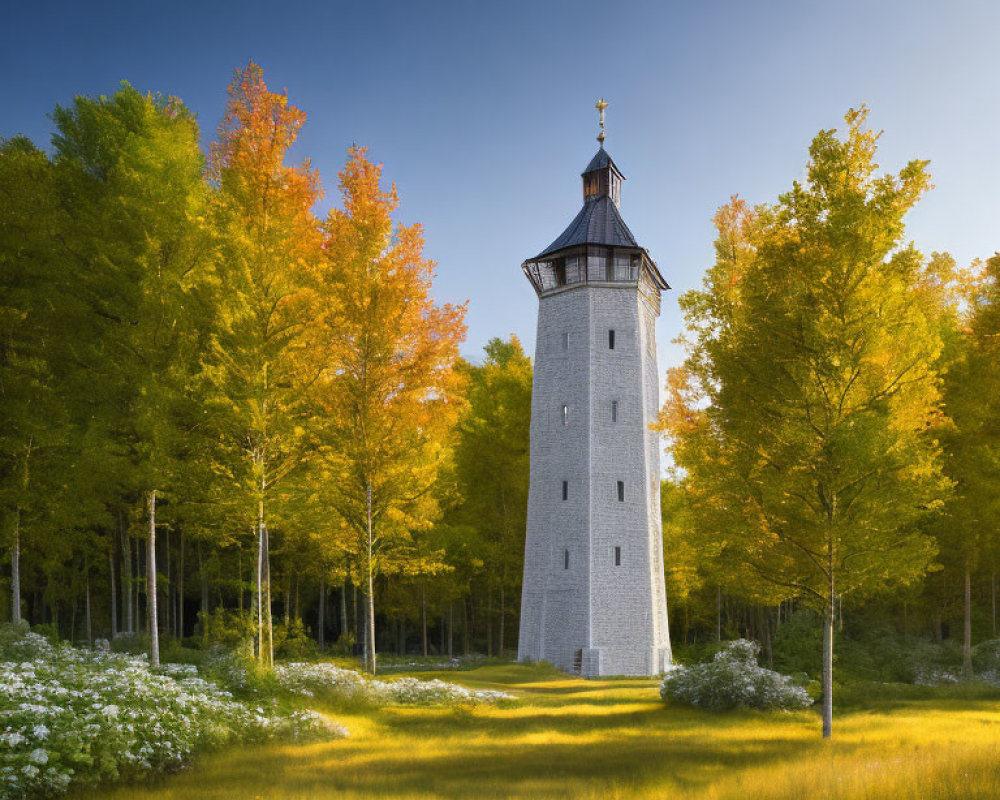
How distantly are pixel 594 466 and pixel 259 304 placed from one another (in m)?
14.5

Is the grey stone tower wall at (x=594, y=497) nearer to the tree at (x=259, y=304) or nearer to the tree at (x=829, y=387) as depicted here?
the tree at (x=259, y=304)

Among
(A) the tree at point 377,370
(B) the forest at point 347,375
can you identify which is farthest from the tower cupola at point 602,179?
(A) the tree at point 377,370

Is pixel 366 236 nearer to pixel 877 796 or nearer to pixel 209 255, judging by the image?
pixel 209 255

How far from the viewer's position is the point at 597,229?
2917cm

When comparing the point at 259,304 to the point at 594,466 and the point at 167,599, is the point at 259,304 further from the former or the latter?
the point at 167,599

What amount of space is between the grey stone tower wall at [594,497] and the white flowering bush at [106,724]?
50.9 feet

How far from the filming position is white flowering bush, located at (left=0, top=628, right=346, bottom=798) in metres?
7.63

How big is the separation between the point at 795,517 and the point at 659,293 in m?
21.2

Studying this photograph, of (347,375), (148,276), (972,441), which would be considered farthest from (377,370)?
(972,441)

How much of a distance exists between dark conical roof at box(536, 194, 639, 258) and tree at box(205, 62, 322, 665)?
44.2ft

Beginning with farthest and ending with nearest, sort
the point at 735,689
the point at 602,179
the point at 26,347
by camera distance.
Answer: the point at 602,179 → the point at 26,347 → the point at 735,689

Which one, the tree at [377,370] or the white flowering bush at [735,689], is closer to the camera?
the white flowering bush at [735,689]

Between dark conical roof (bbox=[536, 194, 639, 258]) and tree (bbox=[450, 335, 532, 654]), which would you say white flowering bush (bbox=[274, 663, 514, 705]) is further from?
dark conical roof (bbox=[536, 194, 639, 258])

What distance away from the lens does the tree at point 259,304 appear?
1513cm
